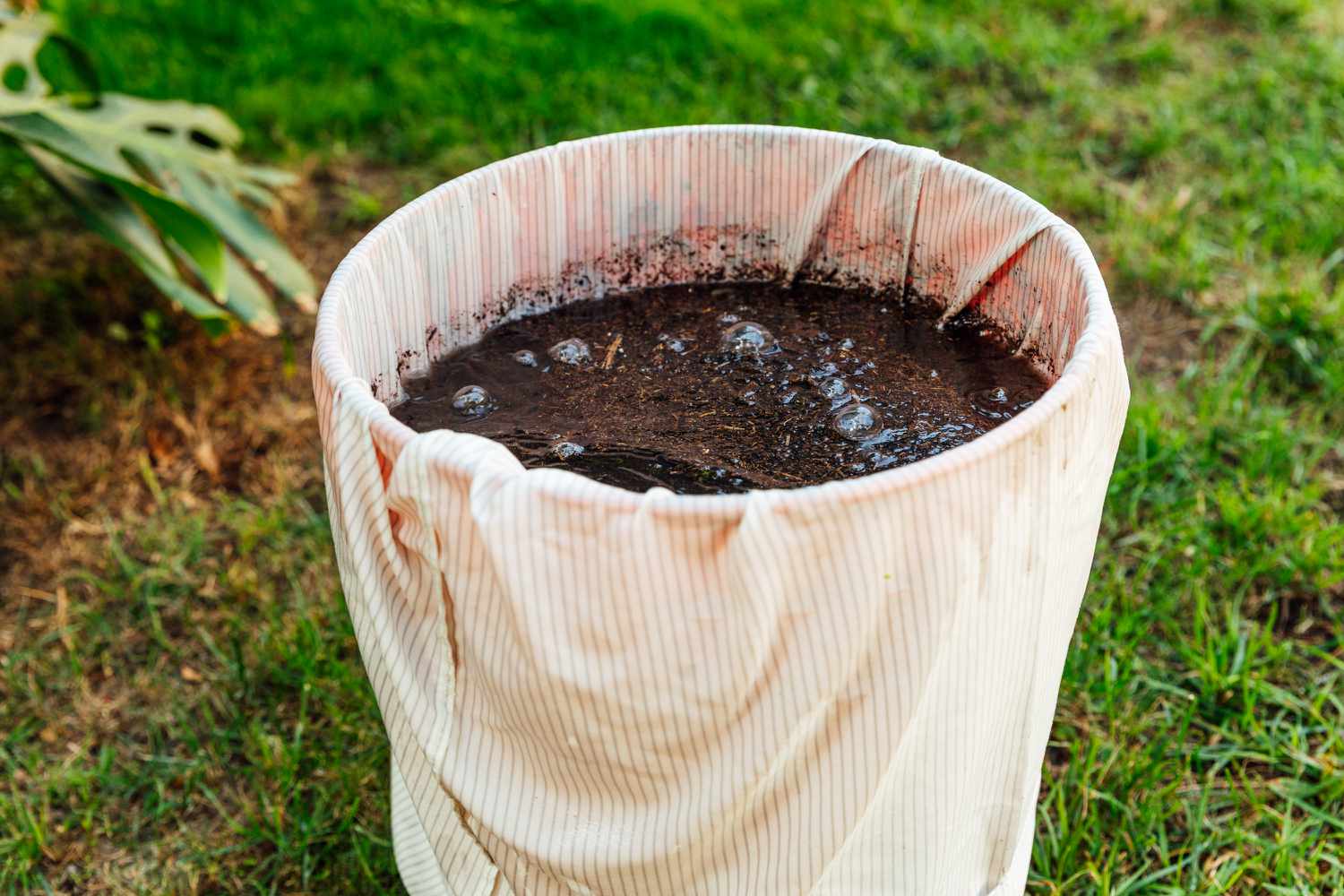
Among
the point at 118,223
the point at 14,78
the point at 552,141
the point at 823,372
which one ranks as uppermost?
the point at 823,372

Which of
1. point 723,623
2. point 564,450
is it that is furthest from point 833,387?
point 723,623

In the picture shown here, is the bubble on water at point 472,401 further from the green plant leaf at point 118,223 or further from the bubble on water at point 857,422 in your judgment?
the green plant leaf at point 118,223

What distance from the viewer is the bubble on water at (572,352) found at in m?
1.44

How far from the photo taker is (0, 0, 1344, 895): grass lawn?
1.76 meters

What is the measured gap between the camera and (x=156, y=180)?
8.11 feet

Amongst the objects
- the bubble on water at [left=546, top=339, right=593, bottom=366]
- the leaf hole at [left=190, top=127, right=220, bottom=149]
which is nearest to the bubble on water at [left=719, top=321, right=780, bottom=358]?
the bubble on water at [left=546, top=339, right=593, bottom=366]

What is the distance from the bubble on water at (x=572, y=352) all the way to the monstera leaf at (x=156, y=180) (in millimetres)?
835

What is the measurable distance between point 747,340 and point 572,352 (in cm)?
20

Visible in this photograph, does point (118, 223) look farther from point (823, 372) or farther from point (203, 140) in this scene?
point (823, 372)

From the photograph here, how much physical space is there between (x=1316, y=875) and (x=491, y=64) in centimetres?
267

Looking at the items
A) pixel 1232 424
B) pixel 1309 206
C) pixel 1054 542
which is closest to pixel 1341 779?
pixel 1232 424

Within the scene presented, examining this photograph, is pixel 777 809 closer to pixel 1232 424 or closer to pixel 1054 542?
pixel 1054 542

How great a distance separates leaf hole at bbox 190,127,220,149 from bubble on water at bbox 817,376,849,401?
1844mm

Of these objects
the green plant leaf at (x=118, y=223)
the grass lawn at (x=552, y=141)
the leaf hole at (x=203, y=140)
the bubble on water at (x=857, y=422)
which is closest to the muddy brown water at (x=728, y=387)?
the bubble on water at (x=857, y=422)
